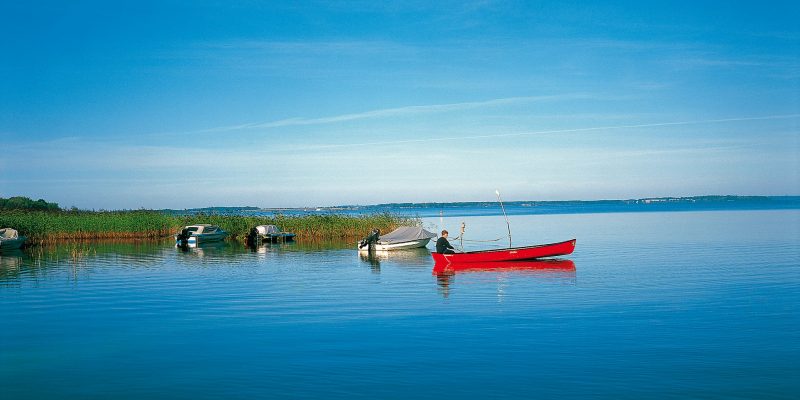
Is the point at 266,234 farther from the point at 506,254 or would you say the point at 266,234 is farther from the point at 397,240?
the point at 506,254

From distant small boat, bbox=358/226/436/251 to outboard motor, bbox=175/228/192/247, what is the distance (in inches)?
664

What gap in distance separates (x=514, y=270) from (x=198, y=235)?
34.6 metres

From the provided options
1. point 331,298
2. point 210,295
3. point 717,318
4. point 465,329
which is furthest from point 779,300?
point 210,295

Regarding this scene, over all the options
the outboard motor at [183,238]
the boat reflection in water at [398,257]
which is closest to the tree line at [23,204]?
the outboard motor at [183,238]

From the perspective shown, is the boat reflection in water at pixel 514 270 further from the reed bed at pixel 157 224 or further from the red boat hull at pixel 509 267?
the reed bed at pixel 157 224

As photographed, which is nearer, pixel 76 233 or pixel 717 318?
pixel 717 318

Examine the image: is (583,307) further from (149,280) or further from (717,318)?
(149,280)

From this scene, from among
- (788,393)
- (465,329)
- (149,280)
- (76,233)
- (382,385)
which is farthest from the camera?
(76,233)

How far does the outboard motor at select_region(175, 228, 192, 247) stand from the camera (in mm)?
58438

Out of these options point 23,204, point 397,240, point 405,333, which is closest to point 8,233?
point 397,240

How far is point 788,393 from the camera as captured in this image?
1263cm

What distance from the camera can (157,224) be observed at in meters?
Result: 68.8

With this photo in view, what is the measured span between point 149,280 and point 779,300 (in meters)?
26.5

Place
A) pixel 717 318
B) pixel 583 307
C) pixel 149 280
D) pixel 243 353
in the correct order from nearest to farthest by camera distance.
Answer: pixel 243 353, pixel 717 318, pixel 583 307, pixel 149 280
